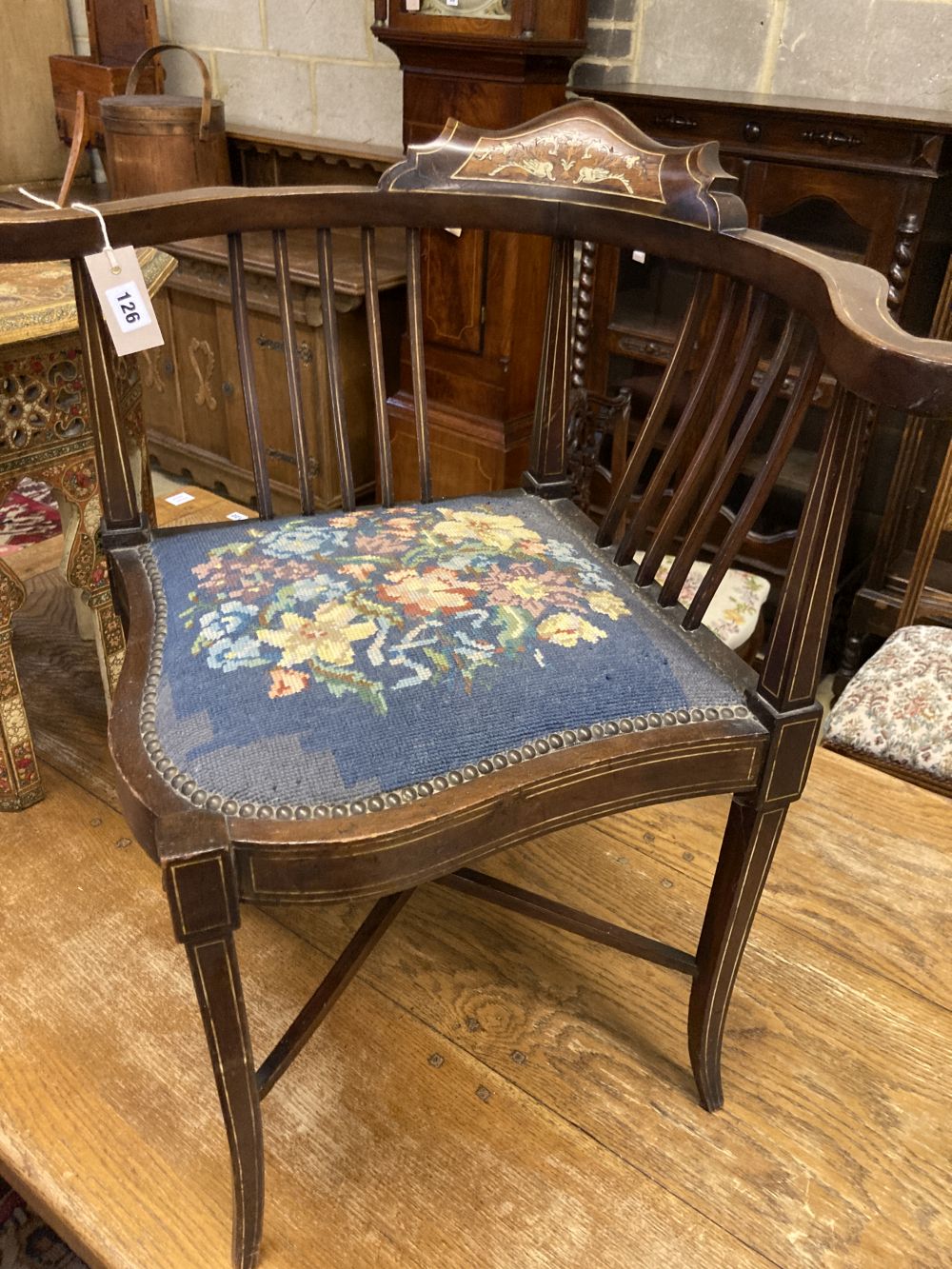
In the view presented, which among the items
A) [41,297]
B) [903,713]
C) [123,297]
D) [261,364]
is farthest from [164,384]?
[903,713]

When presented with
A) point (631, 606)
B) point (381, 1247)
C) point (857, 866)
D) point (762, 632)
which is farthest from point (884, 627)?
point (381, 1247)

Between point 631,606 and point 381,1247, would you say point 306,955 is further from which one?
point 631,606

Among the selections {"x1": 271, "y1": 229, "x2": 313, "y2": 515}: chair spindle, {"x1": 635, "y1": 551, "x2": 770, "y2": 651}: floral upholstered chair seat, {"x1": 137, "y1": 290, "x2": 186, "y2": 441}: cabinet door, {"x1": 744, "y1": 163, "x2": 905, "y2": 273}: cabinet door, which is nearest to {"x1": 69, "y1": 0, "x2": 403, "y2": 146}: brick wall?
{"x1": 137, "y1": 290, "x2": 186, "y2": 441}: cabinet door

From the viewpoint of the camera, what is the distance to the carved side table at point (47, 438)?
1.18 meters

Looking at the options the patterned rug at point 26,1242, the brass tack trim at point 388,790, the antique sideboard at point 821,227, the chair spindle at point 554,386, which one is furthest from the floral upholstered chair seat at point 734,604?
the patterned rug at point 26,1242

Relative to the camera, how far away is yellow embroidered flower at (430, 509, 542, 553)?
3.26ft

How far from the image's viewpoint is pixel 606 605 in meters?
0.90

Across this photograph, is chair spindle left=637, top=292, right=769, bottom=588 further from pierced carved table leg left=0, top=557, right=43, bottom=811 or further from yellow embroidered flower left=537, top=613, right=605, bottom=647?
pierced carved table leg left=0, top=557, right=43, bottom=811

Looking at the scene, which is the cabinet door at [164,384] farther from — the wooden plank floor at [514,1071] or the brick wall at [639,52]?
the wooden plank floor at [514,1071]

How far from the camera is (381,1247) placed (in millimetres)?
856

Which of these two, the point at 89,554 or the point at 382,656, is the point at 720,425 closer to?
the point at 382,656

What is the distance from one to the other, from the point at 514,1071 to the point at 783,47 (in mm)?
1866

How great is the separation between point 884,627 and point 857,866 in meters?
0.85

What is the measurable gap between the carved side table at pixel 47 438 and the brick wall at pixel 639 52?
1.22m
